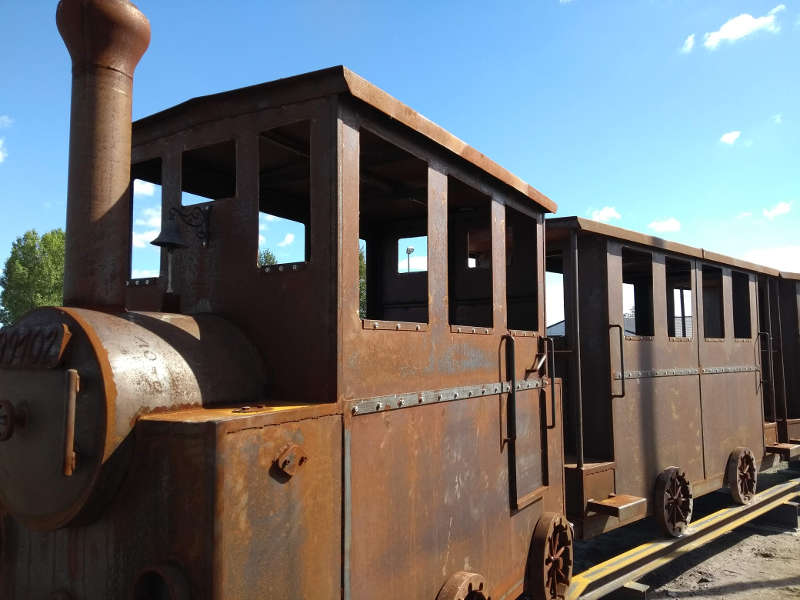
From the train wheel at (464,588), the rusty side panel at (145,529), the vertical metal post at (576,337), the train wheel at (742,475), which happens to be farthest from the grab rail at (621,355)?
the rusty side panel at (145,529)

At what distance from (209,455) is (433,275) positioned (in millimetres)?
1838

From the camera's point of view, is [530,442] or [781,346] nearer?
[530,442]

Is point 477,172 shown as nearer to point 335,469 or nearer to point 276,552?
point 335,469

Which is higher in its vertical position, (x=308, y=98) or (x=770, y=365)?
(x=308, y=98)

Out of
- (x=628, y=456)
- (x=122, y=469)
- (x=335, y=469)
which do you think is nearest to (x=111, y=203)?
(x=122, y=469)

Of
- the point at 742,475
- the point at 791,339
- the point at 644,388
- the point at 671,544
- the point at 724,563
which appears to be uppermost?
the point at 791,339

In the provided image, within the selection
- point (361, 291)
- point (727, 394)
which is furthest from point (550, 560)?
point (361, 291)

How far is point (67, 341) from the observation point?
7.33ft

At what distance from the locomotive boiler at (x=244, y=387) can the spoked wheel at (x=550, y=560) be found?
314 mm

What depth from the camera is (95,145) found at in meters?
2.70

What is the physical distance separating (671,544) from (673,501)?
54 cm

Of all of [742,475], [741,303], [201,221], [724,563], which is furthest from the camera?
[741,303]

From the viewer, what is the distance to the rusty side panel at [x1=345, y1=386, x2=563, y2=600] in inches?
110

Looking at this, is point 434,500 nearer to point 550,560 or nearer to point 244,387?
point 244,387
